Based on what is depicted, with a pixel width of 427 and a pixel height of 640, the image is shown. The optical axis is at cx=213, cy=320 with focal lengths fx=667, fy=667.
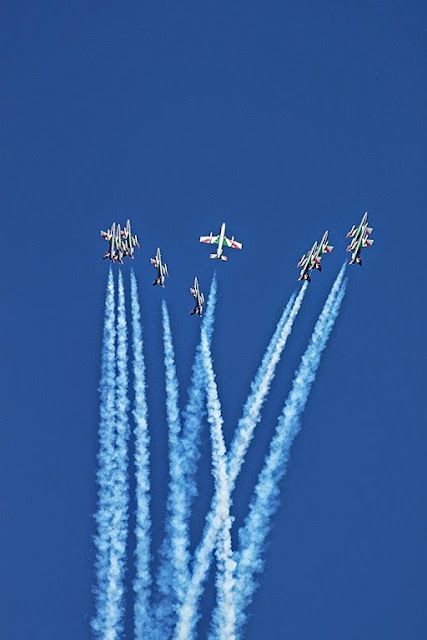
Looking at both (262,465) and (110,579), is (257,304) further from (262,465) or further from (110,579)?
(110,579)

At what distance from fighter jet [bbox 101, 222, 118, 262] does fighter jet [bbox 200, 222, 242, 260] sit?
3.73 m

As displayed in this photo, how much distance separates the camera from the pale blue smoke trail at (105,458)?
2811cm

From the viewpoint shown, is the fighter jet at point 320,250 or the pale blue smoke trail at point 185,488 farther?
the fighter jet at point 320,250

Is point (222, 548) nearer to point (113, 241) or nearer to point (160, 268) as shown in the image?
point (160, 268)

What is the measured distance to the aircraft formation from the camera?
2822 centimetres

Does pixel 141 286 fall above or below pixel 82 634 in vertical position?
above

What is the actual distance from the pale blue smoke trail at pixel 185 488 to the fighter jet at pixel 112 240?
14.5ft

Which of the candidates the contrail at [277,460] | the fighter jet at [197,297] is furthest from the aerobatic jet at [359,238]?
the fighter jet at [197,297]

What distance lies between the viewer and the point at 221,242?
28484 mm

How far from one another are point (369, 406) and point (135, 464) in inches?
411

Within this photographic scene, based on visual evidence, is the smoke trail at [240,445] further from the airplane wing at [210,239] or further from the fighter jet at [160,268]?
the fighter jet at [160,268]

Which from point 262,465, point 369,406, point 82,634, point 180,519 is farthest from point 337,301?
point 82,634

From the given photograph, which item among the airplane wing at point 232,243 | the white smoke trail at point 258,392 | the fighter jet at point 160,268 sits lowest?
the white smoke trail at point 258,392

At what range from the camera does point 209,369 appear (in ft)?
93.4
